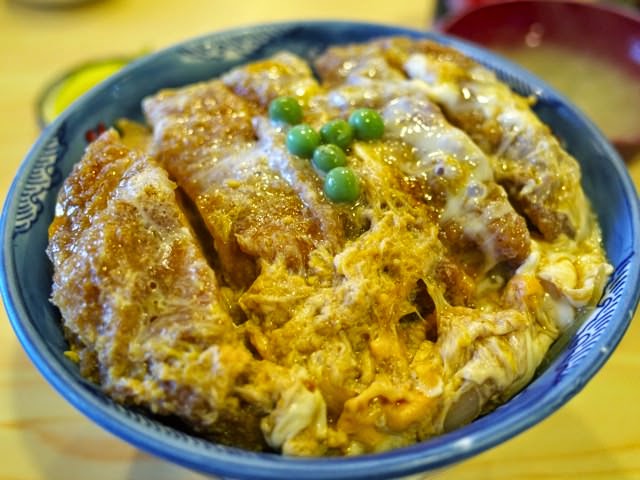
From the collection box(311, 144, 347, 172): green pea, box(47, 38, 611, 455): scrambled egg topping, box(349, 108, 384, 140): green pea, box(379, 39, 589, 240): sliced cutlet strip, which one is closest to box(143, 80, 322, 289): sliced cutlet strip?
box(47, 38, 611, 455): scrambled egg topping

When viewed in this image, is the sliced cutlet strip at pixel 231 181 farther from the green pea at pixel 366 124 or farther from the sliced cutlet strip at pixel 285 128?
the green pea at pixel 366 124

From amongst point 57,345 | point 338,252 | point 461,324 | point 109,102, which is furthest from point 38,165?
point 461,324

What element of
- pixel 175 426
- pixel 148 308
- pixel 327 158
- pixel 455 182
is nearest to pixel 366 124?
pixel 327 158

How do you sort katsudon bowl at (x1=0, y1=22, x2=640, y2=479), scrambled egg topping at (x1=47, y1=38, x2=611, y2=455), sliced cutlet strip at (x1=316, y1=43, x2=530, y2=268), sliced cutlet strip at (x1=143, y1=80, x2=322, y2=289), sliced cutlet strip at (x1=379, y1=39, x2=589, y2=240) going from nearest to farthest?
1. katsudon bowl at (x1=0, y1=22, x2=640, y2=479)
2. scrambled egg topping at (x1=47, y1=38, x2=611, y2=455)
3. sliced cutlet strip at (x1=143, y1=80, x2=322, y2=289)
4. sliced cutlet strip at (x1=316, y1=43, x2=530, y2=268)
5. sliced cutlet strip at (x1=379, y1=39, x2=589, y2=240)

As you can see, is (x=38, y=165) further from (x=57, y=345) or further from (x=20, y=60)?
(x=20, y=60)

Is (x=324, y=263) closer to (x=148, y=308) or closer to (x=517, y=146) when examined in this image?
(x=148, y=308)

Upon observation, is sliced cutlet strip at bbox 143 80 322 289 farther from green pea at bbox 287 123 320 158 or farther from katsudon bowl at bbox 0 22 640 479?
katsudon bowl at bbox 0 22 640 479
